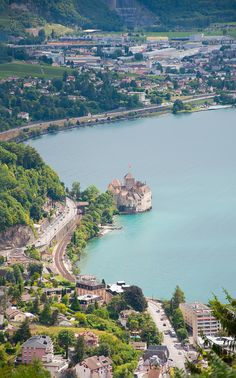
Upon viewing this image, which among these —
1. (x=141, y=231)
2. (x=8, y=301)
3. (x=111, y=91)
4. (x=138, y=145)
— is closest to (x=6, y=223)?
(x=141, y=231)

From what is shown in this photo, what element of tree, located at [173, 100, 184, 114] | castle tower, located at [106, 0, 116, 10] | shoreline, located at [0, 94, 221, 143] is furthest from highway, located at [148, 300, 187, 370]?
castle tower, located at [106, 0, 116, 10]

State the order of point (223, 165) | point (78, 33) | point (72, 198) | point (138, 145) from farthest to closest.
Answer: point (78, 33) → point (138, 145) → point (223, 165) → point (72, 198)

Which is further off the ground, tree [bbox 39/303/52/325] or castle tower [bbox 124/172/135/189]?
tree [bbox 39/303/52/325]

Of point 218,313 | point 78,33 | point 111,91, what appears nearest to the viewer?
point 218,313

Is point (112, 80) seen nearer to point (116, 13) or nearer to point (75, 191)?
point (116, 13)

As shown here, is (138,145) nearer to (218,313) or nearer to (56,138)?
(56,138)

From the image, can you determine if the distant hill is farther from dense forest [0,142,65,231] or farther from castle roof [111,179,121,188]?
castle roof [111,179,121,188]

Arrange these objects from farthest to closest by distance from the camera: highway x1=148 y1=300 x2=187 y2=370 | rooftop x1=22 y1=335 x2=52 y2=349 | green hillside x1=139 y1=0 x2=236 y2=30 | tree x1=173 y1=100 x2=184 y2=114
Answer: green hillside x1=139 y1=0 x2=236 y2=30 → tree x1=173 y1=100 x2=184 y2=114 → highway x1=148 y1=300 x2=187 y2=370 → rooftop x1=22 y1=335 x2=52 y2=349
